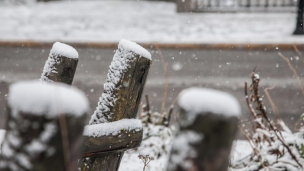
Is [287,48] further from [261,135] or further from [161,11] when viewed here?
[161,11]

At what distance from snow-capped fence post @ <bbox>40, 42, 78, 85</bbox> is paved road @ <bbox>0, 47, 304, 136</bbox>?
412cm

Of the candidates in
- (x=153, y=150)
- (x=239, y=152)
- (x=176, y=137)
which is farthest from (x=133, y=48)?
(x=239, y=152)

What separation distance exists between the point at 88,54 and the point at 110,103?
6180 millimetres

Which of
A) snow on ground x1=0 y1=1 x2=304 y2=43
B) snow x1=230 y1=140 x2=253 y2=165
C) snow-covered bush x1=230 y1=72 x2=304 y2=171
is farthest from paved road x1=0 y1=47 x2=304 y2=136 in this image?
snow-covered bush x1=230 y1=72 x2=304 y2=171

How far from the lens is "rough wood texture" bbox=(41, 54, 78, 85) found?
1.73 m

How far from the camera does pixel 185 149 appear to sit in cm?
76

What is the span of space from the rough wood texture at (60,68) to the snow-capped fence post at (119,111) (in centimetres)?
17

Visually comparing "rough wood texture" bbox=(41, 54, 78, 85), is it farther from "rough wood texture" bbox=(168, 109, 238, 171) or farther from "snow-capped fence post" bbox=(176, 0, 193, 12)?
"snow-capped fence post" bbox=(176, 0, 193, 12)

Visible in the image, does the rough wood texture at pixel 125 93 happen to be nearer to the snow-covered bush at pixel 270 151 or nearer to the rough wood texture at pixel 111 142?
the rough wood texture at pixel 111 142

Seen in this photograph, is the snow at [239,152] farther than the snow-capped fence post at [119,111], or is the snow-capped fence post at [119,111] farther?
the snow at [239,152]

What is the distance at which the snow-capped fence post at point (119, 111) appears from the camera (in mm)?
1741

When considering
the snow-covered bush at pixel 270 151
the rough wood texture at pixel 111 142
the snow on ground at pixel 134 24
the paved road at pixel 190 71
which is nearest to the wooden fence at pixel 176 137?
the rough wood texture at pixel 111 142

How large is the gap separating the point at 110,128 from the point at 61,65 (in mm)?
321

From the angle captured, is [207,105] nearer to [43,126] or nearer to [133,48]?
[43,126]
